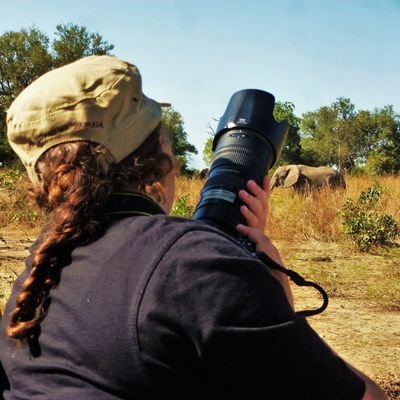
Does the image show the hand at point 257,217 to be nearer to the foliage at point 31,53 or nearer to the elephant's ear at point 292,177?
the elephant's ear at point 292,177

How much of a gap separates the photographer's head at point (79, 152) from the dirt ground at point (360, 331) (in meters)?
2.73

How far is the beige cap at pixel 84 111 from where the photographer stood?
1483 millimetres

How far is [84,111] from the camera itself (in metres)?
1.48

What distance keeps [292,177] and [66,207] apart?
17368mm

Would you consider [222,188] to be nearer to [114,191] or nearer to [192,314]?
[114,191]

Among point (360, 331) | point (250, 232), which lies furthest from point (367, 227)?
point (250, 232)

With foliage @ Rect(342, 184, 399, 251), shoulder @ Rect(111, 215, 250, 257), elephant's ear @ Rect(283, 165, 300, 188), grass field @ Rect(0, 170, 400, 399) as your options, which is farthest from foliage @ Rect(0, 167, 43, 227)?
elephant's ear @ Rect(283, 165, 300, 188)

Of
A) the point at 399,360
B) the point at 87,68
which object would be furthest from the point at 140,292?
the point at 399,360

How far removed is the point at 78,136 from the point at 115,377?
0.52 m

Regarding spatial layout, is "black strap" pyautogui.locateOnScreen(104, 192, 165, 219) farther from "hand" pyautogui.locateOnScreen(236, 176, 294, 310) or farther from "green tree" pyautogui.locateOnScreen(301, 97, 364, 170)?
"green tree" pyautogui.locateOnScreen(301, 97, 364, 170)

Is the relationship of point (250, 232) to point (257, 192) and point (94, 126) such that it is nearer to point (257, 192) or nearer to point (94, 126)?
point (257, 192)

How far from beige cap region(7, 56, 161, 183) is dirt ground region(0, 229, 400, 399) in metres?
2.78

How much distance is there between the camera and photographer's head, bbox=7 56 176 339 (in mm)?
1396

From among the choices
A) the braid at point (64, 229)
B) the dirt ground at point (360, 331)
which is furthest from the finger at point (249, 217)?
the dirt ground at point (360, 331)
